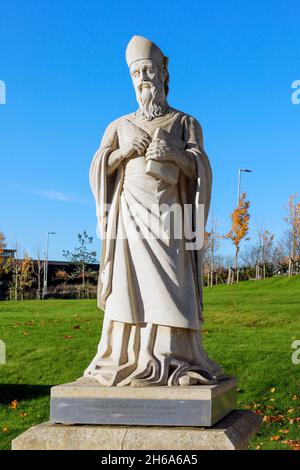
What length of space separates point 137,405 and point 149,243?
1.53 metres

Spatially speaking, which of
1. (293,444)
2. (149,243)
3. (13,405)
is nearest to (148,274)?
(149,243)

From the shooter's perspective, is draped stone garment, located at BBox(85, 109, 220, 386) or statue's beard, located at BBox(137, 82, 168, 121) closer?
draped stone garment, located at BBox(85, 109, 220, 386)

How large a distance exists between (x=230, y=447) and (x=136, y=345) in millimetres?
1348

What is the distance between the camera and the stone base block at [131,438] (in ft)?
17.3

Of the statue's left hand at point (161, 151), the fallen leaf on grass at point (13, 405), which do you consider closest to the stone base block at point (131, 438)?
the statue's left hand at point (161, 151)

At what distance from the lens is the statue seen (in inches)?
236

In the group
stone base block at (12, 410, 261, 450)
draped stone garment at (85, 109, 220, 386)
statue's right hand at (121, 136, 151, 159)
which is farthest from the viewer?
statue's right hand at (121, 136, 151, 159)

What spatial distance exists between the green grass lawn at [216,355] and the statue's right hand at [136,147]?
5.27m

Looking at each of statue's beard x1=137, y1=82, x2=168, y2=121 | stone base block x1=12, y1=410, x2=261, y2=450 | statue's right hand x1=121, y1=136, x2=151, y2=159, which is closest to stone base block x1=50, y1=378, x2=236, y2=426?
stone base block x1=12, y1=410, x2=261, y2=450

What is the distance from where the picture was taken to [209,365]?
A: 6.23 m

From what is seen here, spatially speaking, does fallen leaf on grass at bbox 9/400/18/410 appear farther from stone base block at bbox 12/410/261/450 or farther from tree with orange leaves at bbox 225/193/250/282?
tree with orange leaves at bbox 225/193/250/282

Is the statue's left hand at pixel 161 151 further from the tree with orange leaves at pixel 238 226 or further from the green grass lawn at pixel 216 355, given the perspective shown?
the tree with orange leaves at pixel 238 226

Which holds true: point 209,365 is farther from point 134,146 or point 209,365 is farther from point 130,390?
point 134,146

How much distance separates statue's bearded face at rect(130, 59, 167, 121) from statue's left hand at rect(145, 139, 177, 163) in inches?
18.2
